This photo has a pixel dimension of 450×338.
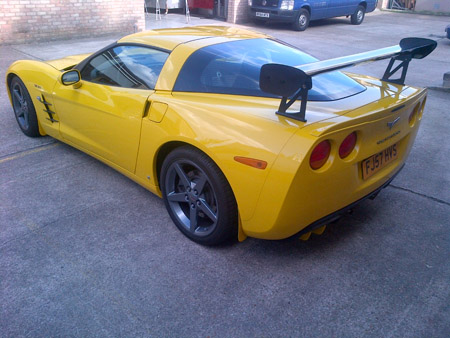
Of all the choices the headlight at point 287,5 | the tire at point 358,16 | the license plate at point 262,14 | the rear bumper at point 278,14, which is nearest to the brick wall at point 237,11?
the rear bumper at point 278,14

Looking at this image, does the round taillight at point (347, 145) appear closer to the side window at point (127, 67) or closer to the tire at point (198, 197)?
the tire at point (198, 197)

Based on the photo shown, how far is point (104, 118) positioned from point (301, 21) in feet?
37.8

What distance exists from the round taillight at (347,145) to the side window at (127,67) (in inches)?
59.6

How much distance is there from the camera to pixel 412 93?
122 inches

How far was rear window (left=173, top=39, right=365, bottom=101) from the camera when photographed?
2.93 metres

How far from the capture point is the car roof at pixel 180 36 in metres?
3.33

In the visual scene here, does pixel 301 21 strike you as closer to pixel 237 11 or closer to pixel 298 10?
pixel 298 10

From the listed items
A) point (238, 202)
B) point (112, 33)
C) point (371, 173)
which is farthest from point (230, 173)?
point (112, 33)

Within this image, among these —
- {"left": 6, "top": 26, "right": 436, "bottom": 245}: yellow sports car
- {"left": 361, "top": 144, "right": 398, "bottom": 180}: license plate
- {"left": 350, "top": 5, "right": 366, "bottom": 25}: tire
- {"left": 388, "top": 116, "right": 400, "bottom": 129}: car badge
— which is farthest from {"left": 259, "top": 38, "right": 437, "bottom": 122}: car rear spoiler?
{"left": 350, "top": 5, "right": 366, "bottom": 25}: tire

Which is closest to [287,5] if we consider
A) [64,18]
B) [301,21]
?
[301,21]

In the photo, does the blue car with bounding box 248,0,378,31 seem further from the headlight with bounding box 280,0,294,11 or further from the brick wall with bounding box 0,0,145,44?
A: the brick wall with bounding box 0,0,145,44

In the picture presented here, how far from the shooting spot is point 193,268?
9.18 feet

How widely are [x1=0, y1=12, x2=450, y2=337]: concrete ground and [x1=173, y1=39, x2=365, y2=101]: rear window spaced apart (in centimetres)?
104

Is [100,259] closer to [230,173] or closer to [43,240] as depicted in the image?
[43,240]
